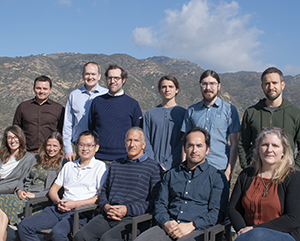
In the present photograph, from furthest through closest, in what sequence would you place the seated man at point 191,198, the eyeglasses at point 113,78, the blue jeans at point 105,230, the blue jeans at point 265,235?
the eyeglasses at point 113,78, the blue jeans at point 105,230, the seated man at point 191,198, the blue jeans at point 265,235

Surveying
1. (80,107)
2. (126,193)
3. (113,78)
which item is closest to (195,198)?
(126,193)

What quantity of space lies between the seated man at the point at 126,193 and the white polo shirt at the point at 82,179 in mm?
216

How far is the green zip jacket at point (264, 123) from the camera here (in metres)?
3.06

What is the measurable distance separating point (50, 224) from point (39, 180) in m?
0.82

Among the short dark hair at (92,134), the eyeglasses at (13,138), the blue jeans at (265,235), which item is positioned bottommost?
the blue jeans at (265,235)

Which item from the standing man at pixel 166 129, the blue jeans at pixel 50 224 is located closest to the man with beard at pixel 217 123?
the standing man at pixel 166 129

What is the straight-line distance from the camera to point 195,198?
2.83 metres

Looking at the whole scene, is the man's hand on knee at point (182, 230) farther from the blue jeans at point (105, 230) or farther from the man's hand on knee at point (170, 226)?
the blue jeans at point (105, 230)

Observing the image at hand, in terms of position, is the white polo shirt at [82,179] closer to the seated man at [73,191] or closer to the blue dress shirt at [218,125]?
the seated man at [73,191]

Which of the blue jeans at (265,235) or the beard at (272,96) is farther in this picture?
the beard at (272,96)

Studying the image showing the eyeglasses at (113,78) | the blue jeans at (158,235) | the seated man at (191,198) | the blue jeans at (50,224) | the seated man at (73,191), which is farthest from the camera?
the eyeglasses at (113,78)

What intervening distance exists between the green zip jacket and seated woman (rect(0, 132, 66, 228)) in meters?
2.60

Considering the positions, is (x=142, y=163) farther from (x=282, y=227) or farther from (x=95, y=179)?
(x=282, y=227)

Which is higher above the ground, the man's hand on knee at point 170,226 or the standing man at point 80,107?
the standing man at point 80,107
